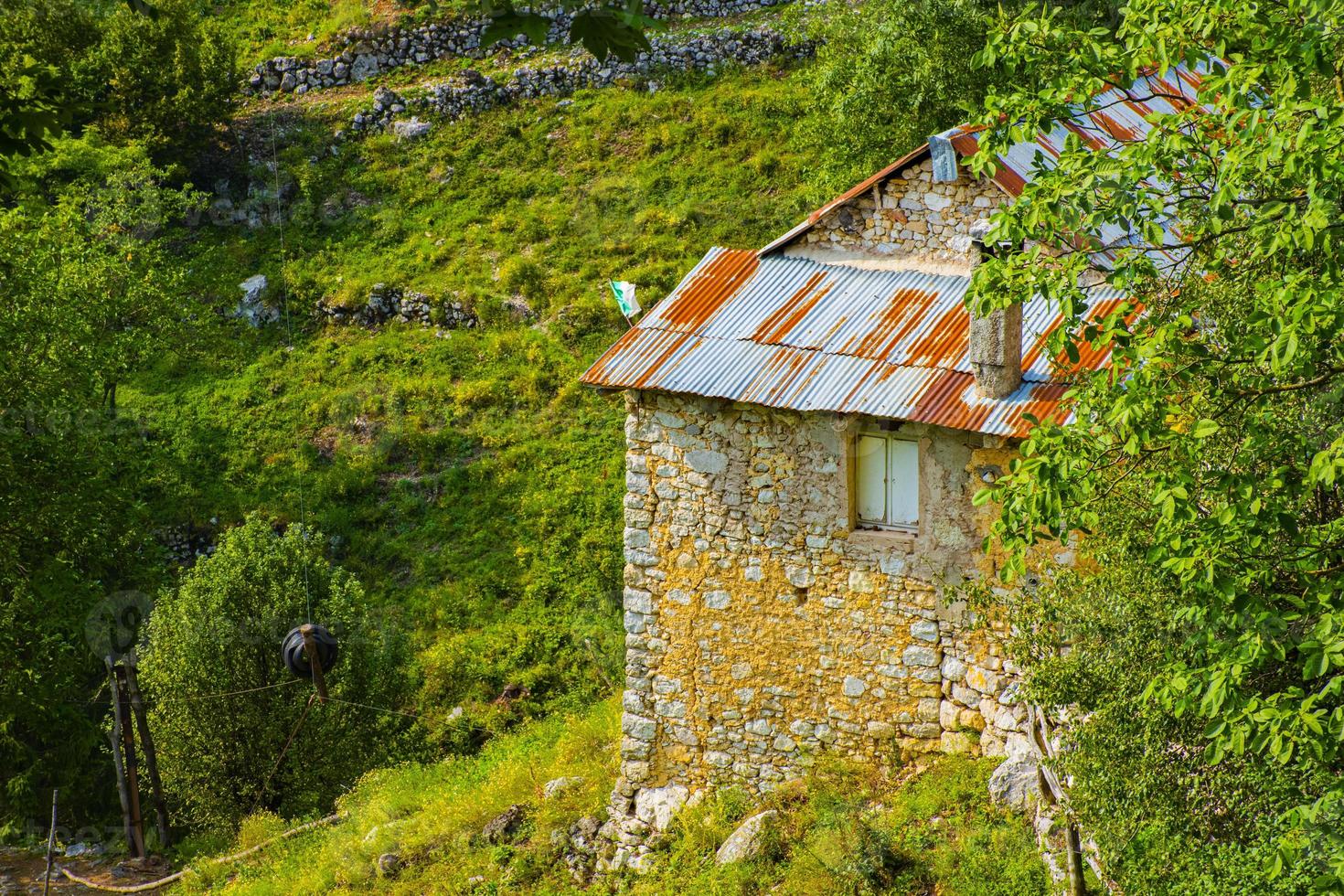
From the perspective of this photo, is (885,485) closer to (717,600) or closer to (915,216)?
(717,600)

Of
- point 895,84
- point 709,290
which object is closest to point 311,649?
point 709,290

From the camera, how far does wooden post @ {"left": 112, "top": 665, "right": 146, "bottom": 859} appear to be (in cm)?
1680

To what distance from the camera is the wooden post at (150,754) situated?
16.9 meters

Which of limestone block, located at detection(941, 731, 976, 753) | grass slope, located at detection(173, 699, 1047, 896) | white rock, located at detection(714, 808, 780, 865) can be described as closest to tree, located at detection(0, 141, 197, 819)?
grass slope, located at detection(173, 699, 1047, 896)

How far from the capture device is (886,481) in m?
11.1

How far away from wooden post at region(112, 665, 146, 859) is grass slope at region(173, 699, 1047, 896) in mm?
1715

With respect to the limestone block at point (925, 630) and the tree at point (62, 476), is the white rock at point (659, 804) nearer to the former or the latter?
the limestone block at point (925, 630)

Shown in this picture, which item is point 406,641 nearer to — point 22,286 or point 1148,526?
point 22,286

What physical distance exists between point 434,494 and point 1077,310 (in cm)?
1644

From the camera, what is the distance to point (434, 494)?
22.7 metres

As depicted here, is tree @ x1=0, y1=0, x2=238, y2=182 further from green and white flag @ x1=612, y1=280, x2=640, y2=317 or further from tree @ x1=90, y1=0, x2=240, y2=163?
green and white flag @ x1=612, y1=280, x2=640, y2=317

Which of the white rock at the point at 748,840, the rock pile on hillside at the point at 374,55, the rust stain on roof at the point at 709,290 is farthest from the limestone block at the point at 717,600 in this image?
the rock pile on hillside at the point at 374,55

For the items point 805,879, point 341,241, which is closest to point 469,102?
point 341,241

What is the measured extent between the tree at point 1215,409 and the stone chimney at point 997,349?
2.39 meters
